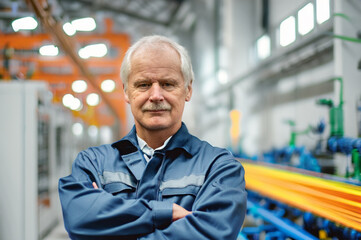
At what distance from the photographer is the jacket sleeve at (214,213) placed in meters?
1.35

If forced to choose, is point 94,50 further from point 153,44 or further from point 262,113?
point 153,44

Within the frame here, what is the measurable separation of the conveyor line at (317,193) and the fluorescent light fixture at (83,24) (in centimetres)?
305

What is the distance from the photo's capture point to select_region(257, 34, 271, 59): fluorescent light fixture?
6.92 meters

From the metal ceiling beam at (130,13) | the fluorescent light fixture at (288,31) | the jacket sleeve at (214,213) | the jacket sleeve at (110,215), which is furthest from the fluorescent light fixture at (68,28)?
the metal ceiling beam at (130,13)

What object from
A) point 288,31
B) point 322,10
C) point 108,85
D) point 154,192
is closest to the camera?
point 154,192

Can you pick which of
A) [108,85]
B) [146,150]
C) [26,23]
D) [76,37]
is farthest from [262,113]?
[146,150]

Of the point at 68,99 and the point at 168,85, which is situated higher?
the point at 68,99

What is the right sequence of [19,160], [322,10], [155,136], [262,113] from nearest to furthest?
[155,136] < [19,160] < [322,10] < [262,113]

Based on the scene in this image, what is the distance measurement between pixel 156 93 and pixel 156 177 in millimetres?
355

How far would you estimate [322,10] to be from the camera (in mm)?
3943

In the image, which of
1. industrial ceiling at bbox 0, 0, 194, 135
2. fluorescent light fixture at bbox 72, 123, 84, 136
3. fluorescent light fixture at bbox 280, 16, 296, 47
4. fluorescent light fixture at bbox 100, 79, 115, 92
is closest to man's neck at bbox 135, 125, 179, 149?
industrial ceiling at bbox 0, 0, 194, 135

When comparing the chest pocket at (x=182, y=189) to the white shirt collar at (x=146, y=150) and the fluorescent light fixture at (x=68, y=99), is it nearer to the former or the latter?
the white shirt collar at (x=146, y=150)

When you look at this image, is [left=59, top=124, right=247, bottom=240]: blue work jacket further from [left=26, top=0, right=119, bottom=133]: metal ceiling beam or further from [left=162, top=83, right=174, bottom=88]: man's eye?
[left=26, top=0, right=119, bottom=133]: metal ceiling beam

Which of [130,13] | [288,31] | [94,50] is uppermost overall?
[130,13]
